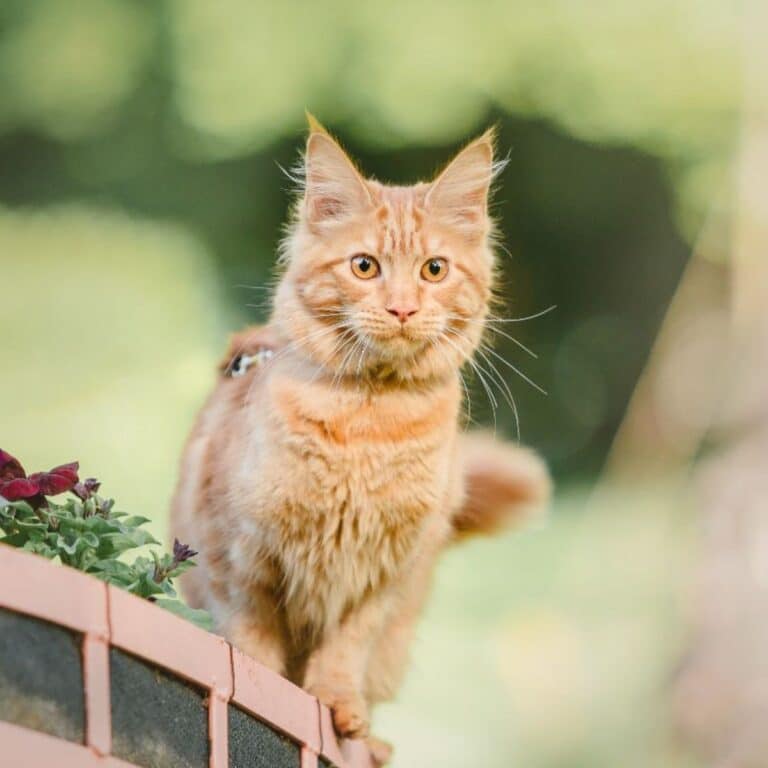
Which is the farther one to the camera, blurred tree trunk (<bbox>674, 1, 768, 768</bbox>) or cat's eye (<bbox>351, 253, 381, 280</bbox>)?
blurred tree trunk (<bbox>674, 1, 768, 768</bbox>)

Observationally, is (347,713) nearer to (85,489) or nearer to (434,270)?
(85,489)

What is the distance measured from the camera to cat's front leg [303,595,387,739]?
2316mm

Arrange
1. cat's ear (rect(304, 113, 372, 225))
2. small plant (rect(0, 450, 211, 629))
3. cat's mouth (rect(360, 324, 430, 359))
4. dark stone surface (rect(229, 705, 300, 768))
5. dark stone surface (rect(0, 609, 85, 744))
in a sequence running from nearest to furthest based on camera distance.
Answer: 1. dark stone surface (rect(0, 609, 85, 744))
2. dark stone surface (rect(229, 705, 300, 768))
3. small plant (rect(0, 450, 211, 629))
4. cat's mouth (rect(360, 324, 430, 359))
5. cat's ear (rect(304, 113, 372, 225))

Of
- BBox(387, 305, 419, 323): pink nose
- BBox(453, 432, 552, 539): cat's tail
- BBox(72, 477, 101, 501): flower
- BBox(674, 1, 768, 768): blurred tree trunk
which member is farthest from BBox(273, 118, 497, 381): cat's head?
BBox(674, 1, 768, 768): blurred tree trunk

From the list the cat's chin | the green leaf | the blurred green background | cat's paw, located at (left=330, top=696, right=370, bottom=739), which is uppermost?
the blurred green background

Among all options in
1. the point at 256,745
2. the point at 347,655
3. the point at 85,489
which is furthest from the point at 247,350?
the point at 256,745

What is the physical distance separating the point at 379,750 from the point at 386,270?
81 centimetres

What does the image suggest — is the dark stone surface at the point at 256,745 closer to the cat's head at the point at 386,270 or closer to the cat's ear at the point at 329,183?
the cat's head at the point at 386,270

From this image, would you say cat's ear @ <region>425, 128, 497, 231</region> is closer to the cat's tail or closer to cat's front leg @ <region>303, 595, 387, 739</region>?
the cat's tail

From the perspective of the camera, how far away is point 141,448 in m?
4.13

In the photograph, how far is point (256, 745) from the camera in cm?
181

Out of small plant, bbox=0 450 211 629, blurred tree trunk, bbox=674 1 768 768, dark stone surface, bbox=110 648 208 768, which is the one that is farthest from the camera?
blurred tree trunk, bbox=674 1 768 768

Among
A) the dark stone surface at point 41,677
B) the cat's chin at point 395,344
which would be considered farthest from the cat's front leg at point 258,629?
the dark stone surface at point 41,677

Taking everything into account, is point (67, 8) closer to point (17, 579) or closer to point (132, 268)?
point (132, 268)
